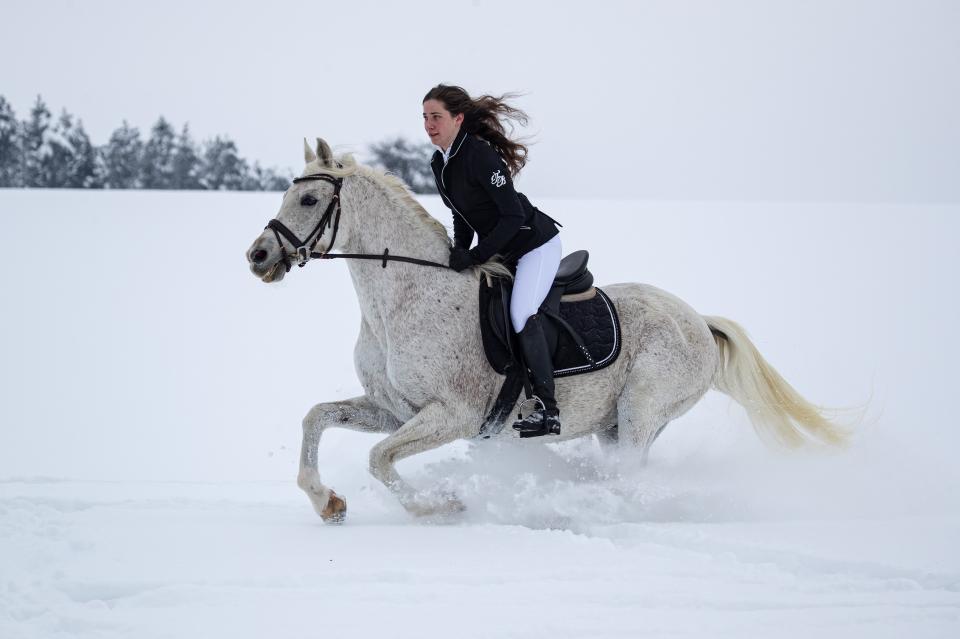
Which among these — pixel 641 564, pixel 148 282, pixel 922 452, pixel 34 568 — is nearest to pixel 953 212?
pixel 922 452

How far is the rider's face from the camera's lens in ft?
16.4

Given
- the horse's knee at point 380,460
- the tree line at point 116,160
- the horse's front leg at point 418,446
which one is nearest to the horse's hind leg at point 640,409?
the horse's front leg at point 418,446

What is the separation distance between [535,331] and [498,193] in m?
0.89

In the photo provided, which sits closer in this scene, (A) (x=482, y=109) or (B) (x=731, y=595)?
(B) (x=731, y=595)

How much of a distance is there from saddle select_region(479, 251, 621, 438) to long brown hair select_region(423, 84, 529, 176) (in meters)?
0.83

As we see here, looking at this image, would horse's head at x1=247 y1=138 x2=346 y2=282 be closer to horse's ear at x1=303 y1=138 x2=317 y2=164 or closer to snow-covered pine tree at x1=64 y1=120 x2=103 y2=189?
horse's ear at x1=303 y1=138 x2=317 y2=164

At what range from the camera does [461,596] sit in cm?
353

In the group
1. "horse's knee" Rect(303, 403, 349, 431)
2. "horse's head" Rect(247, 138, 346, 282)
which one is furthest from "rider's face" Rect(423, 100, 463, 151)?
"horse's knee" Rect(303, 403, 349, 431)

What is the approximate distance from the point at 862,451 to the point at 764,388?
92cm

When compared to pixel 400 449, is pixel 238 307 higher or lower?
lower

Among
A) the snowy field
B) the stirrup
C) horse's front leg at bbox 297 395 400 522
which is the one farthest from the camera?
the stirrup

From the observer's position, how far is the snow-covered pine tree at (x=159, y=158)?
38938mm

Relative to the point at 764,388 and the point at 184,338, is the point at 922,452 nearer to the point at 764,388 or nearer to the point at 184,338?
the point at 764,388

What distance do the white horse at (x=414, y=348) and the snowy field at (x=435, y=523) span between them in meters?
0.44
